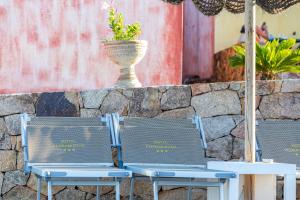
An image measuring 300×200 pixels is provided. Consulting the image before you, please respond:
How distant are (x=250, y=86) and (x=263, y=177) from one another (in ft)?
2.44

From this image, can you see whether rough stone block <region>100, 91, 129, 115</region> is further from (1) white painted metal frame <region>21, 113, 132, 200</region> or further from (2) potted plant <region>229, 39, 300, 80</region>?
(2) potted plant <region>229, 39, 300, 80</region>

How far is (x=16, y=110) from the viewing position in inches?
376

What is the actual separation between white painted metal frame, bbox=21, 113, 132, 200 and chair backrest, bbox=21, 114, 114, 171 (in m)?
0.02

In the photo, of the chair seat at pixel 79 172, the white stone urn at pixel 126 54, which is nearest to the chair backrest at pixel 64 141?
the chair seat at pixel 79 172

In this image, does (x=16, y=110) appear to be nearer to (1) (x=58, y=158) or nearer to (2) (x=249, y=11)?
(1) (x=58, y=158)

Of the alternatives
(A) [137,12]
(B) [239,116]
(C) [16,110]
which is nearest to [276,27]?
(A) [137,12]

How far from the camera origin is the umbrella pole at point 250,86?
8.09 metres

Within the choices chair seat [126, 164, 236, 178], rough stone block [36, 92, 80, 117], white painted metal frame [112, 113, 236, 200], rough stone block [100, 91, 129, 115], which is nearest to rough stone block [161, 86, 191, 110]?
rough stone block [100, 91, 129, 115]

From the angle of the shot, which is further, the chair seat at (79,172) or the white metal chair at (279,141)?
the white metal chair at (279,141)

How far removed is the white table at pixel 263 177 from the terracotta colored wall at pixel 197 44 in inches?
253

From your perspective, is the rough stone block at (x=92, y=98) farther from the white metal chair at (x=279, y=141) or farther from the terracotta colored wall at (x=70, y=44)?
the terracotta colored wall at (x=70, y=44)

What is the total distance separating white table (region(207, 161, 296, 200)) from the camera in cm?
781

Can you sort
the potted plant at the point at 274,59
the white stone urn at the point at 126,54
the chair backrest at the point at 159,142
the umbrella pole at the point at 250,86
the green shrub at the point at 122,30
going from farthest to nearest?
the green shrub at the point at 122,30 → the white stone urn at the point at 126,54 → the potted plant at the point at 274,59 → the chair backrest at the point at 159,142 → the umbrella pole at the point at 250,86

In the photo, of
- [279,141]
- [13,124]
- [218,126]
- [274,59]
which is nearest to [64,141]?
[13,124]
